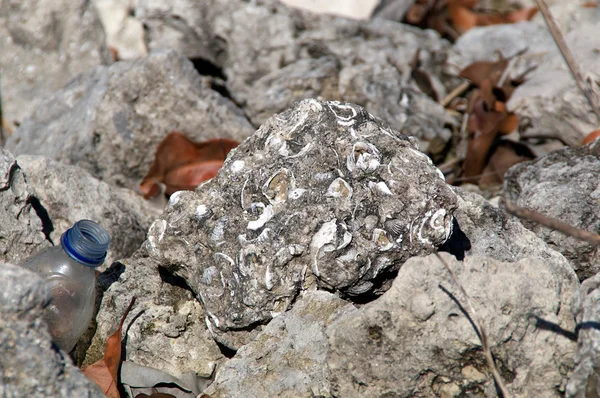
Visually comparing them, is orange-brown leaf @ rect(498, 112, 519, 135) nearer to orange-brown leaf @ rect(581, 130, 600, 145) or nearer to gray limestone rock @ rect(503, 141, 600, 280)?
orange-brown leaf @ rect(581, 130, 600, 145)

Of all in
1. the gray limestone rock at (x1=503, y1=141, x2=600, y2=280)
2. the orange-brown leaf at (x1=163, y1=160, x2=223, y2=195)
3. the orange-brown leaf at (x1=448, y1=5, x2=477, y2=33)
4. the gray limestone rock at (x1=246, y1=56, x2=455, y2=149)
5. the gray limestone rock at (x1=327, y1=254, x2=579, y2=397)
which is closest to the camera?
the gray limestone rock at (x1=327, y1=254, x2=579, y2=397)

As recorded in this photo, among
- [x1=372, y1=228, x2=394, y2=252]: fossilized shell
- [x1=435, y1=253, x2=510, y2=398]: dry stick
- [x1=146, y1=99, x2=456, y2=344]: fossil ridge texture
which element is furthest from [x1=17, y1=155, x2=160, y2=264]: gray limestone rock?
[x1=435, y1=253, x2=510, y2=398]: dry stick

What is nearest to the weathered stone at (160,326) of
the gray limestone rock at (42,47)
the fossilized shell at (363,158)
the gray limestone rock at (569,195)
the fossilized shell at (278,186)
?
the fossilized shell at (278,186)

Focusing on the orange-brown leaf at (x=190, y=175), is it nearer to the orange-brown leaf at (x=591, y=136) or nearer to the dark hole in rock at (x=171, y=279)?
the dark hole in rock at (x=171, y=279)

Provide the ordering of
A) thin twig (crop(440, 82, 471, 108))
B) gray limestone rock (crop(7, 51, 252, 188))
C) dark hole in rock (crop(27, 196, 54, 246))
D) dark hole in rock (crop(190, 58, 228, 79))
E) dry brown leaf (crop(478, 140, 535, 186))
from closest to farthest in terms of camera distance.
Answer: dark hole in rock (crop(27, 196, 54, 246)), gray limestone rock (crop(7, 51, 252, 188)), dry brown leaf (crop(478, 140, 535, 186)), thin twig (crop(440, 82, 471, 108)), dark hole in rock (crop(190, 58, 228, 79))

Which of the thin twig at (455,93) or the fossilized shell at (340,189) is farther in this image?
the thin twig at (455,93)

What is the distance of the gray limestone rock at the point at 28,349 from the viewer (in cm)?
171

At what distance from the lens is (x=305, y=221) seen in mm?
2232

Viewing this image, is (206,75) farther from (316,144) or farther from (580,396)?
(580,396)

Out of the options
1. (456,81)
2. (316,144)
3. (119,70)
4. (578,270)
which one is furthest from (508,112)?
(119,70)

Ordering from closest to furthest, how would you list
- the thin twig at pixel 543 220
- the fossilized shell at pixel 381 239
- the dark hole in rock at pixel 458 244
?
1. the thin twig at pixel 543 220
2. the fossilized shell at pixel 381 239
3. the dark hole in rock at pixel 458 244

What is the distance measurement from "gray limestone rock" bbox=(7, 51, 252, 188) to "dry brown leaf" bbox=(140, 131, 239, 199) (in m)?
0.11

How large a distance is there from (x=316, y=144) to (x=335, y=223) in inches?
12.3

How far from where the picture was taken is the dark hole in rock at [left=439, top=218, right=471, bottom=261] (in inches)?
98.8
